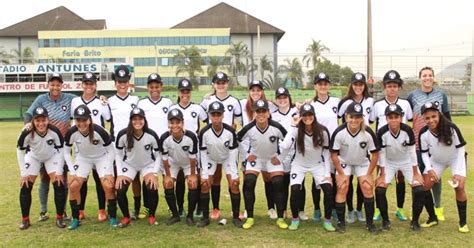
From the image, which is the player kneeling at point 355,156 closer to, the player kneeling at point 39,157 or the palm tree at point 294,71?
the player kneeling at point 39,157

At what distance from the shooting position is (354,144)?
586 cm

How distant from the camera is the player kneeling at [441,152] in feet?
19.1

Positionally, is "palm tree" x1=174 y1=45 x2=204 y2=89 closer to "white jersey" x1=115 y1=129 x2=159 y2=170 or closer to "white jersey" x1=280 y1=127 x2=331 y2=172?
"white jersey" x1=115 y1=129 x2=159 y2=170

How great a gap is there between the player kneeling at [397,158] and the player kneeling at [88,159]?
11.4 ft

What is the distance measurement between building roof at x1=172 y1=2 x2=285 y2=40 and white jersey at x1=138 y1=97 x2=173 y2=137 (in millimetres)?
70259

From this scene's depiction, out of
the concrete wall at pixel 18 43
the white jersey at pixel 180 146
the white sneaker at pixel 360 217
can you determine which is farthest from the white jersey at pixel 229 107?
the concrete wall at pixel 18 43

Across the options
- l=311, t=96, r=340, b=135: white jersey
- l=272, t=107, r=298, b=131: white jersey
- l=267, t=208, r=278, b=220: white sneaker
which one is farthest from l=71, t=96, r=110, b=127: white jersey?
l=311, t=96, r=340, b=135: white jersey

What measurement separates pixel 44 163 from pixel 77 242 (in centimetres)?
140

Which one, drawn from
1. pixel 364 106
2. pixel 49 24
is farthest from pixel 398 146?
pixel 49 24

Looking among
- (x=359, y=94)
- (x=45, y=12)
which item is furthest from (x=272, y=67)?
(x=45, y=12)

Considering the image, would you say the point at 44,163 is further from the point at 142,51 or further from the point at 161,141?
the point at 142,51

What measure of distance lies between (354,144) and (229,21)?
74.9 m

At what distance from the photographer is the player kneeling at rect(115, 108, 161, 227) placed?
20.1ft

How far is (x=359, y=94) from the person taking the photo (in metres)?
6.45
